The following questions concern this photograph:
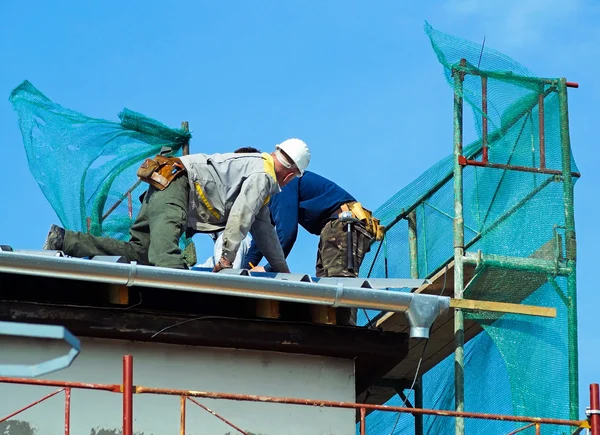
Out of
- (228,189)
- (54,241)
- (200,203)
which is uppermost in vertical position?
→ (228,189)

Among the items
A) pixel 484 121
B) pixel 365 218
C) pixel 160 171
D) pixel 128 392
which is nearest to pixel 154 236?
pixel 160 171

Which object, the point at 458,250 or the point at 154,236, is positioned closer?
the point at 154,236

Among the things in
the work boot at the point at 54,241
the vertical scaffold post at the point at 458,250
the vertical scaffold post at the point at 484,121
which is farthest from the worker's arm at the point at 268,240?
the vertical scaffold post at the point at 484,121

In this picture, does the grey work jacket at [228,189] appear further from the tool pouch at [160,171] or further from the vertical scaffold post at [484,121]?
the vertical scaffold post at [484,121]

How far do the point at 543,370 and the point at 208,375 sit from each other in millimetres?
2967

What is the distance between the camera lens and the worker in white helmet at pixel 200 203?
1170cm

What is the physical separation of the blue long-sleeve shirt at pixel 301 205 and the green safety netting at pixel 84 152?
1188mm

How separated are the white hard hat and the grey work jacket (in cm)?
17

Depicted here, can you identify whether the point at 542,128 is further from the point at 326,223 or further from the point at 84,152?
the point at 84,152

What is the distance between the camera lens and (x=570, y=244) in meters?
12.5

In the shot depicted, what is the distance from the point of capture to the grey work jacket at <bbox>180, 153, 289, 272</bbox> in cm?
1180

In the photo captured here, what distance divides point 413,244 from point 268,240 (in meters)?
2.02

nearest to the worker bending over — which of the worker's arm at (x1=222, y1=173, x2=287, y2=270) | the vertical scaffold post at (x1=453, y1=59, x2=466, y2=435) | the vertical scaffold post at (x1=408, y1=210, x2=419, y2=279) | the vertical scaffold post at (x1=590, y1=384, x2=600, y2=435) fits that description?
the vertical scaffold post at (x1=408, y1=210, x2=419, y2=279)

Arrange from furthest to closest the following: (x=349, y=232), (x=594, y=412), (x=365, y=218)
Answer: (x=365, y=218) → (x=349, y=232) → (x=594, y=412)
